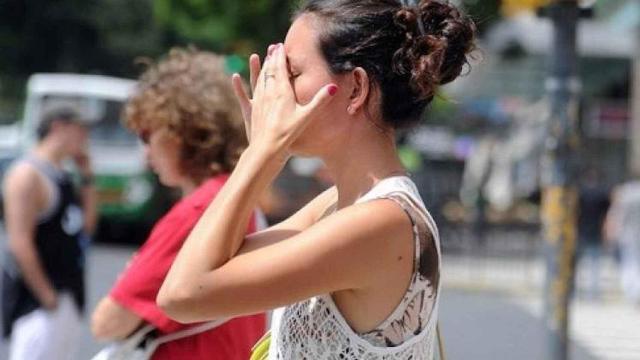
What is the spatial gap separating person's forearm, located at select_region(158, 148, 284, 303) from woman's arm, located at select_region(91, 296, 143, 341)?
1.14 metres

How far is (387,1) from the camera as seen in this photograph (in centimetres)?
237

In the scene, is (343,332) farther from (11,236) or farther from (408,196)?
(11,236)

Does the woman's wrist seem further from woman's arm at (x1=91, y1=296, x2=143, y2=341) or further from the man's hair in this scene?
the man's hair

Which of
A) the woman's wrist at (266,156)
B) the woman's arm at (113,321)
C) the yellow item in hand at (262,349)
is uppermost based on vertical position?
the woman's wrist at (266,156)

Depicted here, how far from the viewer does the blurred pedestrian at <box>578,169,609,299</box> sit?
17.0 m

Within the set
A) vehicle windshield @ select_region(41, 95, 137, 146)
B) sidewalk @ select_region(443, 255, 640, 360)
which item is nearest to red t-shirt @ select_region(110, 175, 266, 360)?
sidewalk @ select_region(443, 255, 640, 360)

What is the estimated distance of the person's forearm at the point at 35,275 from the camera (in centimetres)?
562

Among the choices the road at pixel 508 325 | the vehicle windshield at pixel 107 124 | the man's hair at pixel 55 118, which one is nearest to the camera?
the man's hair at pixel 55 118

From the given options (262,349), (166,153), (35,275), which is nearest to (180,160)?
(166,153)

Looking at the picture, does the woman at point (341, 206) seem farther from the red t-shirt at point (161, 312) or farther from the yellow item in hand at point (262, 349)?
the red t-shirt at point (161, 312)

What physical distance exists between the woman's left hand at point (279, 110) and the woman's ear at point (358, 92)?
0.13 feet

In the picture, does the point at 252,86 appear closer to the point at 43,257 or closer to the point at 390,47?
the point at 390,47

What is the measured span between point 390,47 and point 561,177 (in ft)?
16.9

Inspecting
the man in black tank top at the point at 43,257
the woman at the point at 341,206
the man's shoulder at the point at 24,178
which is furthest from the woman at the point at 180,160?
the man's shoulder at the point at 24,178
